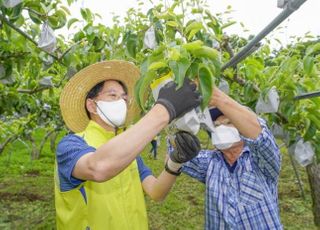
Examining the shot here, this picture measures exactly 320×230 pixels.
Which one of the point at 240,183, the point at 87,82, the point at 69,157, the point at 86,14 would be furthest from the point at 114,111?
the point at 86,14

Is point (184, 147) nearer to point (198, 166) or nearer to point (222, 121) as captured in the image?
point (222, 121)

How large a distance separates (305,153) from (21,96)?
3258mm

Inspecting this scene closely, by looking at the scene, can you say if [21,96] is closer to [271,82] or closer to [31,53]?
[31,53]

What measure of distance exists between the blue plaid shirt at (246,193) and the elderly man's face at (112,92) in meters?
0.63

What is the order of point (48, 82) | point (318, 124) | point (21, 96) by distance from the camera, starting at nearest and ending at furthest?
point (318, 124) < point (48, 82) < point (21, 96)

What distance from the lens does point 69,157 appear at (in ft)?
5.80

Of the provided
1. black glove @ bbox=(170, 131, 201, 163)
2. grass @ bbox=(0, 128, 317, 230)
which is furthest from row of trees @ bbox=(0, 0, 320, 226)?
grass @ bbox=(0, 128, 317, 230)

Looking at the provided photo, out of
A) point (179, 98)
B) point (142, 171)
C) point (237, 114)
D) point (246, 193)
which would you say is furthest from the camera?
point (142, 171)

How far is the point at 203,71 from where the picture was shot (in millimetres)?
1191

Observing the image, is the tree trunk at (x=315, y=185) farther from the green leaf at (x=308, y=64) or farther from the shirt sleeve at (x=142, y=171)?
the green leaf at (x=308, y=64)

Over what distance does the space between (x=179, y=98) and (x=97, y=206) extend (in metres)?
0.89

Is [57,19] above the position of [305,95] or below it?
above

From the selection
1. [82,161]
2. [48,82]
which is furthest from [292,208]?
[82,161]

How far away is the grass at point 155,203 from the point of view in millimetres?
5430
